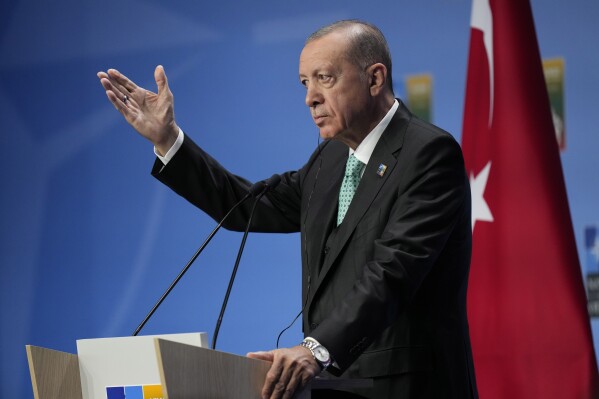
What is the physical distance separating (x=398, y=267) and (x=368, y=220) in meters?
0.23

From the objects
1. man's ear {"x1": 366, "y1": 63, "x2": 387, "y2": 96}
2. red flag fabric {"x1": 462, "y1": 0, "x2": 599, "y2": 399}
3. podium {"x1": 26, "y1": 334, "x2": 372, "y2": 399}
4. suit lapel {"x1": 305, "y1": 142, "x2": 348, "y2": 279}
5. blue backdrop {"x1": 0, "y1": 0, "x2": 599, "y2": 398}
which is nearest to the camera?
podium {"x1": 26, "y1": 334, "x2": 372, "y2": 399}

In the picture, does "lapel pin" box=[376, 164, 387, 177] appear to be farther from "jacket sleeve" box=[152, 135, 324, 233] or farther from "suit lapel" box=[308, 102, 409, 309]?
"jacket sleeve" box=[152, 135, 324, 233]

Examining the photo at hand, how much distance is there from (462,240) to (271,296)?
1.88 m

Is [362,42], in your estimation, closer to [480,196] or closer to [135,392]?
[135,392]

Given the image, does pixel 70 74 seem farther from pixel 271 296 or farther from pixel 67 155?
pixel 271 296

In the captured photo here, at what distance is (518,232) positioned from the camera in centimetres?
386

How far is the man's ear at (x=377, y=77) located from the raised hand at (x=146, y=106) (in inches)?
23.1

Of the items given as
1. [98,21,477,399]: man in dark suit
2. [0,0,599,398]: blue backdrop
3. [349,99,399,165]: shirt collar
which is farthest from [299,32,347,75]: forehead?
[0,0,599,398]: blue backdrop

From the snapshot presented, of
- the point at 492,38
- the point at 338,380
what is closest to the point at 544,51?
the point at 492,38

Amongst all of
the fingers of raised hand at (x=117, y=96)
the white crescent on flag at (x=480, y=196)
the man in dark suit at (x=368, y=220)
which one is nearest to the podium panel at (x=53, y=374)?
the man in dark suit at (x=368, y=220)

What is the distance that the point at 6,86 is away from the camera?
503 cm

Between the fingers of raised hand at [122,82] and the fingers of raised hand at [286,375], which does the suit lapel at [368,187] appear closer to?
the fingers of raised hand at [286,375]

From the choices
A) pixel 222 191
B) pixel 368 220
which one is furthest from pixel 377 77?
pixel 222 191

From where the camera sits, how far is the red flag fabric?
12.0 feet
